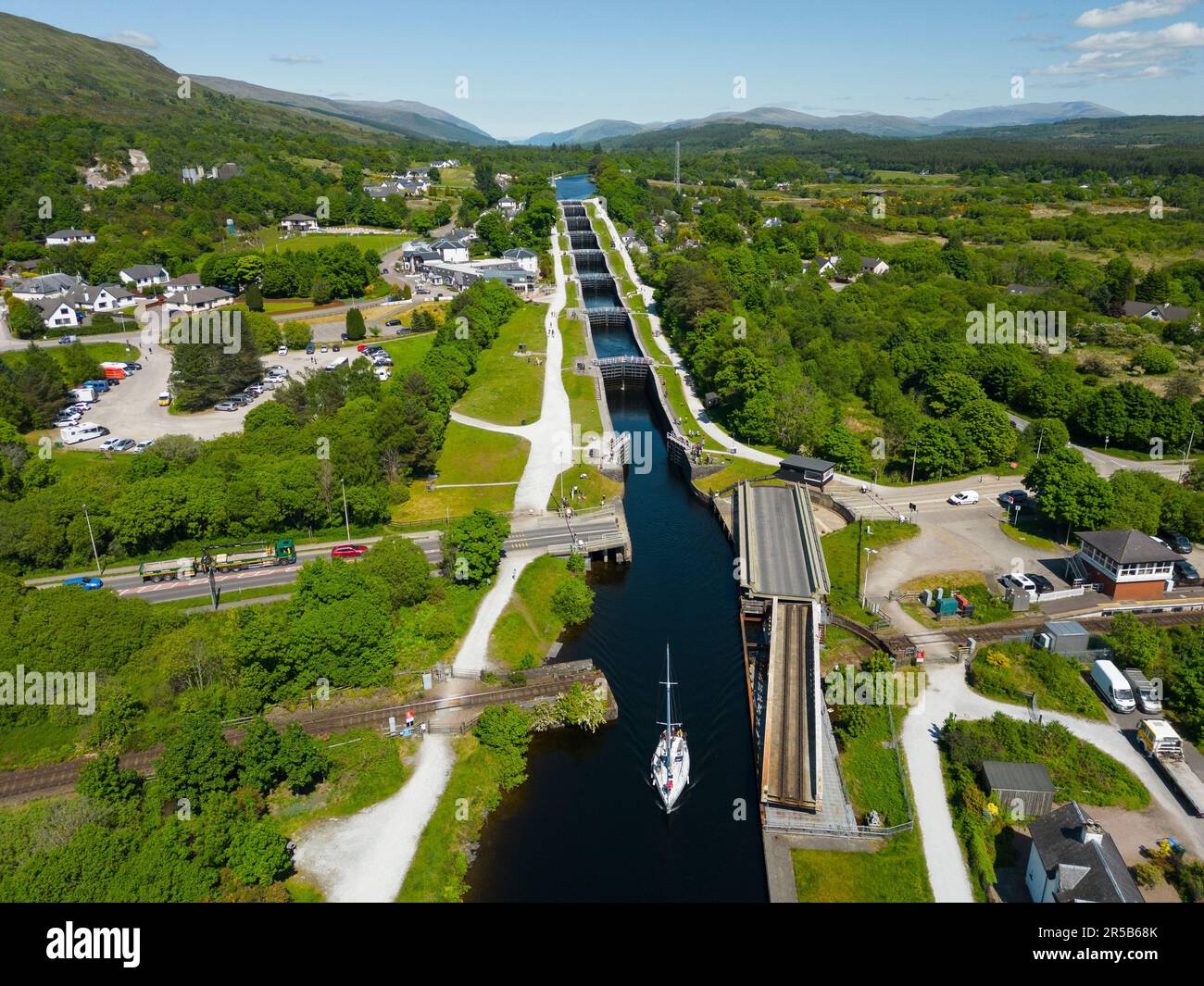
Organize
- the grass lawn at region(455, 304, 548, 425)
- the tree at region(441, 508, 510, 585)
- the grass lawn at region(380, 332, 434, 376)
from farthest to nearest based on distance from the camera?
1. the grass lawn at region(380, 332, 434, 376)
2. the grass lawn at region(455, 304, 548, 425)
3. the tree at region(441, 508, 510, 585)

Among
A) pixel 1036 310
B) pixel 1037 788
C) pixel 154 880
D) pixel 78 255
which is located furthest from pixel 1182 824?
pixel 78 255

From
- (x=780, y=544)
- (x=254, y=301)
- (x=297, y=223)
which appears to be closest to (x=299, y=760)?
(x=780, y=544)

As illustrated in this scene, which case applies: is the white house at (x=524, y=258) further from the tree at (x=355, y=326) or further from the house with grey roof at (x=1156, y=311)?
the house with grey roof at (x=1156, y=311)

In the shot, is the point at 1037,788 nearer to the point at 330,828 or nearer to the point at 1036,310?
the point at 330,828

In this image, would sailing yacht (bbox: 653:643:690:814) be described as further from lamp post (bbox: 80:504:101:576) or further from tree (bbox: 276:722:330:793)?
lamp post (bbox: 80:504:101:576)

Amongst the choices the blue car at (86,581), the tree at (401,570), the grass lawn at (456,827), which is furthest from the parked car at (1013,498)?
the blue car at (86,581)

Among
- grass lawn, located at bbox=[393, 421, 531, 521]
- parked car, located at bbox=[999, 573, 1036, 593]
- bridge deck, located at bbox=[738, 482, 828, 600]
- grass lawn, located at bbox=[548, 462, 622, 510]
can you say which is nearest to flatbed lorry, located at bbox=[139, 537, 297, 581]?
grass lawn, located at bbox=[393, 421, 531, 521]
